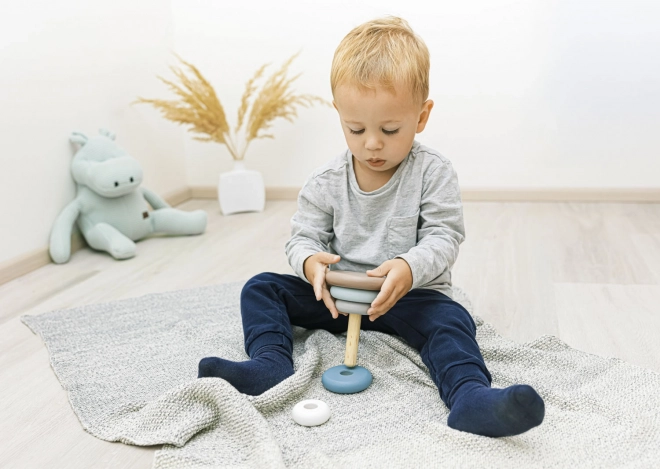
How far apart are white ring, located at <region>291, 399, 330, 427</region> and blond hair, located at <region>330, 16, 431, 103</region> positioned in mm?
454

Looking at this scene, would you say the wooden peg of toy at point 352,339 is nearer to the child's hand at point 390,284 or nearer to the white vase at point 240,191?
the child's hand at point 390,284

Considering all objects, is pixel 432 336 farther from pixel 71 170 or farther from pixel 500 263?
pixel 71 170

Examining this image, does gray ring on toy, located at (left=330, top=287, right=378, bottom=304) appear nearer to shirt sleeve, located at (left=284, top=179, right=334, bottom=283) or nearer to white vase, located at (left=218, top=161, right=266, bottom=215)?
shirt sleeve, located at (left=284, top=179, right=334, bottom=283)

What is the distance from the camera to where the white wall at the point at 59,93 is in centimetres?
162

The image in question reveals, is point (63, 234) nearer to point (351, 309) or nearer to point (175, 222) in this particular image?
point (175, 222)

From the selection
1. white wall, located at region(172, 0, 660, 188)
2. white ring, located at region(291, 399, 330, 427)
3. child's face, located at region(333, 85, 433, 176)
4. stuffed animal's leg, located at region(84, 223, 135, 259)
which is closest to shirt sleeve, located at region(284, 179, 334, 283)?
child's face, located at region(333, 85, 433, 176)

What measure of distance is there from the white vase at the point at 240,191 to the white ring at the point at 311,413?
1466 mm

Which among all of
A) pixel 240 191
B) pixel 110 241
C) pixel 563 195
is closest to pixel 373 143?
pixel 110 241

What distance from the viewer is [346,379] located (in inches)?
37.6

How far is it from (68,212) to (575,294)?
1299mm

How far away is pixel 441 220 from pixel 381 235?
10 centimetres

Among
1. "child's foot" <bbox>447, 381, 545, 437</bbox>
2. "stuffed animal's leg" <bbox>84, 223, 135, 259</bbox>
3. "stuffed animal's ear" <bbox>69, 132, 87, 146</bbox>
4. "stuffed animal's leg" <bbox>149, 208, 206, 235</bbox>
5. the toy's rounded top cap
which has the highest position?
the toy's rounded top cap

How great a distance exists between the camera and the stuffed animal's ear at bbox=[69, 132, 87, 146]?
1.82m

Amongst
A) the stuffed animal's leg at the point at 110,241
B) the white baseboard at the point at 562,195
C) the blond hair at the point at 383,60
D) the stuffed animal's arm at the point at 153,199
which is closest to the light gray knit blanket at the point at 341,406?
the blond hair at the point at 383,60
